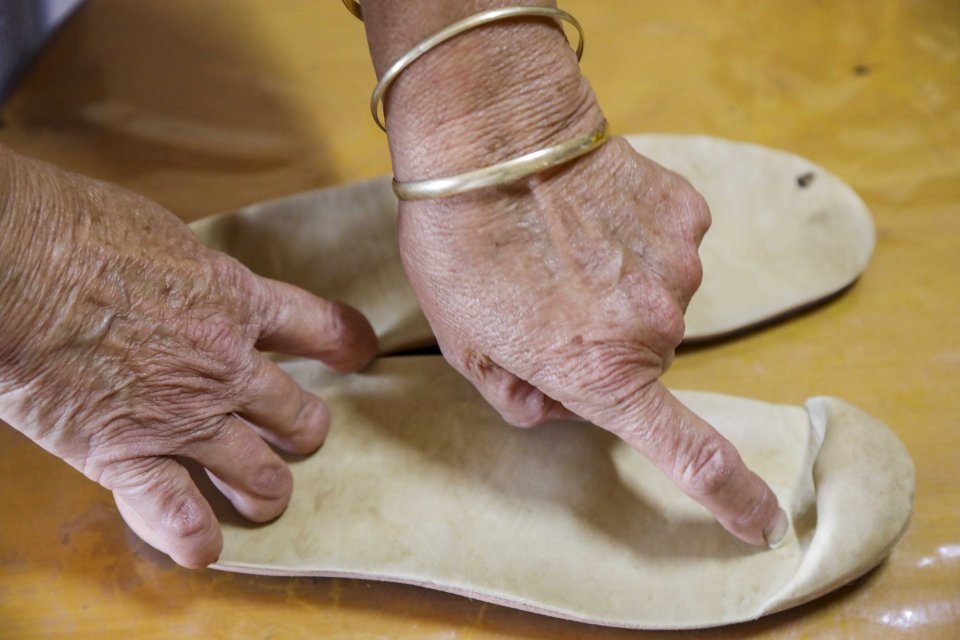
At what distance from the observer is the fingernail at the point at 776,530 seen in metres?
0.71

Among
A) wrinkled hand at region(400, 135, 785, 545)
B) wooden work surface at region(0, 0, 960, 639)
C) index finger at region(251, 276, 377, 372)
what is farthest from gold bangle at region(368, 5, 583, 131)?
wooden work surface at region(0, 0, 960, 639)

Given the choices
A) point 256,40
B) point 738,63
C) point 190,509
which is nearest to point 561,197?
point 190,509

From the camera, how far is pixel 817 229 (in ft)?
3.23

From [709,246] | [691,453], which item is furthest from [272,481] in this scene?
[709,246]

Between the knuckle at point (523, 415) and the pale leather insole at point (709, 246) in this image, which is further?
the pale leather insole at point (709, 246)

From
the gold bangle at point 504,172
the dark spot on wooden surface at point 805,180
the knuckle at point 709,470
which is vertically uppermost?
the gold bangle at point 504,172

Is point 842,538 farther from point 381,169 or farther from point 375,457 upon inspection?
point 381,169

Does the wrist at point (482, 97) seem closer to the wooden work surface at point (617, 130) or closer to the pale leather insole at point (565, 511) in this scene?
the pale leather insole at point (565, 511)

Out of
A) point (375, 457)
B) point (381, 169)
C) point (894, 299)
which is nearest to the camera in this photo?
point (375, 457)

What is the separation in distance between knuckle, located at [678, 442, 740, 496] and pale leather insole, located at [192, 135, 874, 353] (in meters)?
0.26

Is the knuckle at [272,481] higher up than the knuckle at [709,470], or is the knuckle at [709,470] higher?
the knuckle at [272,481]

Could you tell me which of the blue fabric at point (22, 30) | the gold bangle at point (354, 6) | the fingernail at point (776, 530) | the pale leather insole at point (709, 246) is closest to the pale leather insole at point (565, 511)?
the fingernail at point (776, 530)

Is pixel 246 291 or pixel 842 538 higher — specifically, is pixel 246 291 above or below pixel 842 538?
above

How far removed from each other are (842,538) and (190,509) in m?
0.58
